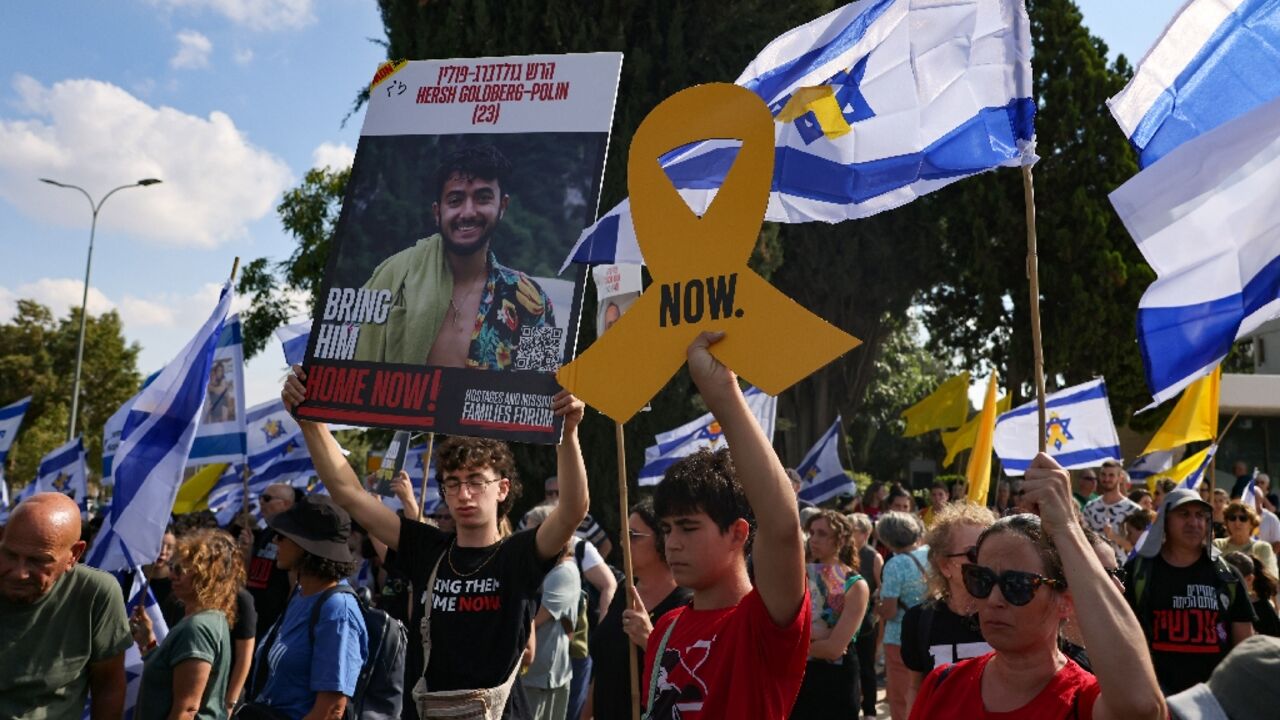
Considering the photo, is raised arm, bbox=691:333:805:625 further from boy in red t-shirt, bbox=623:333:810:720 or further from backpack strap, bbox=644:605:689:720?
backpack strap, bbox=644:605:689:720

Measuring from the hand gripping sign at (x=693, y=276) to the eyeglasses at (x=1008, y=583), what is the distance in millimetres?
725

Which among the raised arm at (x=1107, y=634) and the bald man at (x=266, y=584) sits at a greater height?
the bald man at (x=266, y=584)

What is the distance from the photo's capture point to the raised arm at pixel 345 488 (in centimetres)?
387

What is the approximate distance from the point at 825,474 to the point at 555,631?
7124 millimetres

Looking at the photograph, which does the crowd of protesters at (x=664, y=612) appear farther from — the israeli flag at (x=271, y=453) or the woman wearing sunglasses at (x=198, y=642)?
the israeli flag at (x=271, y=453)

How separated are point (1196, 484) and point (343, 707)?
8899 millimetres

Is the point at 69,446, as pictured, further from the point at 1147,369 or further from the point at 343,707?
the point at 1147,369

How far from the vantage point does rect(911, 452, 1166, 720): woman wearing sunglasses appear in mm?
2105

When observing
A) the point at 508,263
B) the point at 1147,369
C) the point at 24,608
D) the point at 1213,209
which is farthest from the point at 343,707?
the point at 1213,209

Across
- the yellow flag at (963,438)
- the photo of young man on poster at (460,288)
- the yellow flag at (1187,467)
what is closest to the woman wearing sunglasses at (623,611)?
the photo of young man on poster at (460,288)

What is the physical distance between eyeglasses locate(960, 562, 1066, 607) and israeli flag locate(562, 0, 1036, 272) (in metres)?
2.05

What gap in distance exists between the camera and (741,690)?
246cm

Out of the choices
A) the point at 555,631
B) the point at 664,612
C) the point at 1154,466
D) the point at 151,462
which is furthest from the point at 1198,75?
the point at 1154,466

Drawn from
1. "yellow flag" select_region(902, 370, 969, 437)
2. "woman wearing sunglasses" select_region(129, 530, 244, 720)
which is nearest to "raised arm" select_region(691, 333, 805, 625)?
"woman wearing sunglasses" select_region(129, 530, 244, 720)
